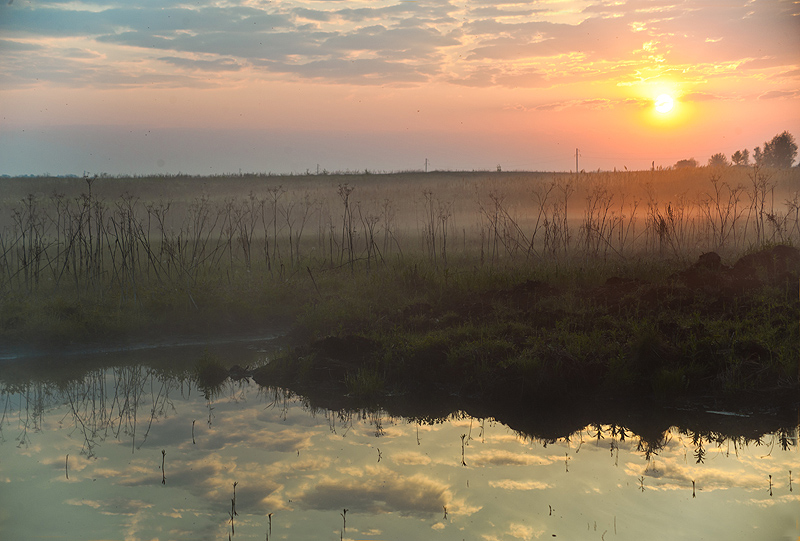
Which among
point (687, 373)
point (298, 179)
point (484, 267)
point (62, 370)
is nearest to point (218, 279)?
point (62, 370)

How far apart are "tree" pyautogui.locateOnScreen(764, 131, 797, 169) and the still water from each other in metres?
81.1

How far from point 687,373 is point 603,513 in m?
3.17

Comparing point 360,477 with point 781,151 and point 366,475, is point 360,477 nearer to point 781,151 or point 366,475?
point 366,475

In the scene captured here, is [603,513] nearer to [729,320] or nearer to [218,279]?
[729,320]

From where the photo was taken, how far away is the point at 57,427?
22.0 ft

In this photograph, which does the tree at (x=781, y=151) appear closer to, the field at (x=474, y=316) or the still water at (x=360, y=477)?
the field at (x=474, y=316)

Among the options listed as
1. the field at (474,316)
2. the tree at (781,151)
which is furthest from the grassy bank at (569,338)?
the tree at (781,151)

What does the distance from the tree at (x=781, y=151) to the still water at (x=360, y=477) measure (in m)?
81.1

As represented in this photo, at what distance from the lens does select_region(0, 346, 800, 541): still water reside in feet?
14.8

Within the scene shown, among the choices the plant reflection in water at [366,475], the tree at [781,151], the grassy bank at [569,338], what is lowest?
the plant reflection in water at [366,475]

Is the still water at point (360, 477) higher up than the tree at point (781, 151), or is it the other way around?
the tree at point (781, 151)

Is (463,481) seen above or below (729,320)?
below

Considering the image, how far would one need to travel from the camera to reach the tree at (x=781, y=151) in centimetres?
7525

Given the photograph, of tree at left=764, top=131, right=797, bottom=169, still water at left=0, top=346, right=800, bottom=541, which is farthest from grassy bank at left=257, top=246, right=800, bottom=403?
tree at left=764, top=131, right=797, bottom=169
